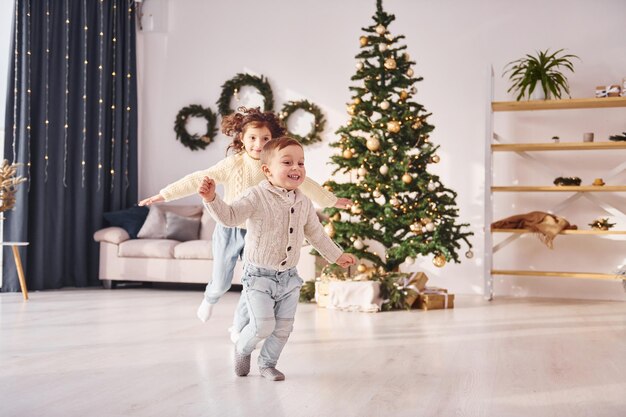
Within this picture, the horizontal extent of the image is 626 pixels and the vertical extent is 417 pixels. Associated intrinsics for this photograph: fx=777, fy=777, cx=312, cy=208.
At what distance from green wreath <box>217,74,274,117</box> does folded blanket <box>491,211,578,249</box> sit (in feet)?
8.13

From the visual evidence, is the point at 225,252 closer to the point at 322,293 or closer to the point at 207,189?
the point at 207,189

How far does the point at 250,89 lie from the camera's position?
759cm

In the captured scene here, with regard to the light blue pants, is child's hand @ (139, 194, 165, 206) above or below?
above

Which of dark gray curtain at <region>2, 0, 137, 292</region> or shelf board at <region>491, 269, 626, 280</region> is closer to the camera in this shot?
shelf board at <region>491, 269, 626, 280</region>

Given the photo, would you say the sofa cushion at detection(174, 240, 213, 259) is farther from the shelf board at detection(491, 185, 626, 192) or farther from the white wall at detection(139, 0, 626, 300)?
the shelf board at detection(491, 185, 626, 192)

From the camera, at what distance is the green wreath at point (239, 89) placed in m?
7.43

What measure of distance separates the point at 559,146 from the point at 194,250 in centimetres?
318

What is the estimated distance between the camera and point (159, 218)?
717cm

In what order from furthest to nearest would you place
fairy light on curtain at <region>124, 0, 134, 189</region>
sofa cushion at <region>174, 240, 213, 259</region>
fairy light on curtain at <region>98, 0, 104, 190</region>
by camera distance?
1. fairy light on curtain at <region>124, 0, 134, 189</region>
2. fairy light on curtain at <region>98, 0, 104, 190</region>
3. sofa cushion at <region>174, 240, 213, 259</region>

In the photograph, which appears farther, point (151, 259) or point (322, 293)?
point (151, 259)

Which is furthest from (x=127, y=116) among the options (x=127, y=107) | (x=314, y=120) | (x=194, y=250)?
(x=314, y=120)

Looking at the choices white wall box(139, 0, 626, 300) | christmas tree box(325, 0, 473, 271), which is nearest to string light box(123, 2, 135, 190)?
white wall box(139, 0, 626, 300)

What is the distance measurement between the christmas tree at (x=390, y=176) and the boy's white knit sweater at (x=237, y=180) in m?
1.86

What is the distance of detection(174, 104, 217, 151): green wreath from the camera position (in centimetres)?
762
